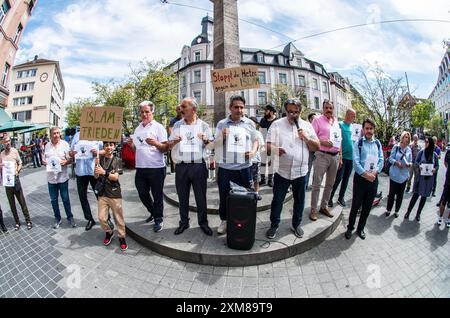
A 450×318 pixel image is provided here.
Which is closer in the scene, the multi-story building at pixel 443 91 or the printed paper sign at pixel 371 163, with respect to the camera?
the printed paper sign at pixel 371 163

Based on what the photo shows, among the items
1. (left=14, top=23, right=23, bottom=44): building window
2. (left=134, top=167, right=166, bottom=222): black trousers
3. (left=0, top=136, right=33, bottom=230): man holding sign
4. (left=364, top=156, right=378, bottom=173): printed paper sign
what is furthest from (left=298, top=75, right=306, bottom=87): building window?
(left=0, top=136, right=33, bottom=230): man holding sign

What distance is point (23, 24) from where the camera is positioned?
71.8ft

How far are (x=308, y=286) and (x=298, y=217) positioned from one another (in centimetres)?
106

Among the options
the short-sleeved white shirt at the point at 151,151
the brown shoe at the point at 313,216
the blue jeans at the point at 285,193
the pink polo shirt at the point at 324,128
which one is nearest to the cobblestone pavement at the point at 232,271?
the brown shoe at the point at 313,216

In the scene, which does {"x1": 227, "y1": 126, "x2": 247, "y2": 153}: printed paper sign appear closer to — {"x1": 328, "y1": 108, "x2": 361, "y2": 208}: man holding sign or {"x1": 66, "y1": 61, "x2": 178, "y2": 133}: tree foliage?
{"x1": 328, "y1": 108, "x2": 361, "y2": 208}: man holding sign

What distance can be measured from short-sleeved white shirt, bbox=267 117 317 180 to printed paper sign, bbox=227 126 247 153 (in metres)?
0.48

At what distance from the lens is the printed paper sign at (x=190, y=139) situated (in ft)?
11.0

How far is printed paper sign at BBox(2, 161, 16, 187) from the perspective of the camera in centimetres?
421

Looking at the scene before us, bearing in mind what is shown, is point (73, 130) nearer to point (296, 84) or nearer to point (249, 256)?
point (249, 256)

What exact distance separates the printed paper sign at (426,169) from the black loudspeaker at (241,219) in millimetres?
4200

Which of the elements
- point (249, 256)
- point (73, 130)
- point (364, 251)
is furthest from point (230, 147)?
point (73, 130)

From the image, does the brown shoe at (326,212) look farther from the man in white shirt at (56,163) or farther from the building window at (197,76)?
the building window at (197,76)

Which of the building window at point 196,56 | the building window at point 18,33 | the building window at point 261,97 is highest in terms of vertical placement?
the building window at point 196,56

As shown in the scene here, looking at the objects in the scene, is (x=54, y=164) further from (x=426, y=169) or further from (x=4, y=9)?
(x=4, y=9)
